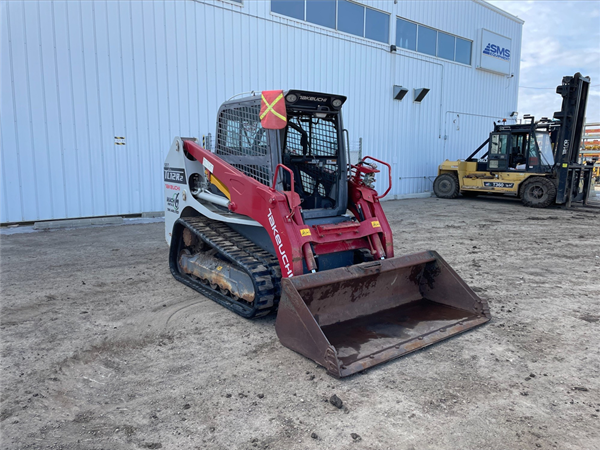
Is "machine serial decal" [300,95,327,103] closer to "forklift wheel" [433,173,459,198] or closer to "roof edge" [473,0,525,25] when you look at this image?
"forklift wheel" [433,173,459,198]

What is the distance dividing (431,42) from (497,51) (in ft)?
14.6

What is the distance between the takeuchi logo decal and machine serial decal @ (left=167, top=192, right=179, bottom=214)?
1697cm

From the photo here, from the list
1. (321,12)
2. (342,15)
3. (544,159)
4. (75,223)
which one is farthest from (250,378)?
(544,159)

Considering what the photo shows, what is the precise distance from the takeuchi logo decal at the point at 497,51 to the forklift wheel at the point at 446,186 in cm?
613

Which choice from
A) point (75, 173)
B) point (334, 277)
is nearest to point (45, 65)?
point (75, 173)

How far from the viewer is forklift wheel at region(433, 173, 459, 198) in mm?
16453

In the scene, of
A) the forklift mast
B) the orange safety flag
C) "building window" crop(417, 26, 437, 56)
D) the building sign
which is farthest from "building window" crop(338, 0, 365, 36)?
the orange safety flag

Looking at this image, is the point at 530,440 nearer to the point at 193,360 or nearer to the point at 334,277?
the point at 334,277

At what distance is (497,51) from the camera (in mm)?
19344

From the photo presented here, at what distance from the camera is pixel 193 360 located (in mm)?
3666

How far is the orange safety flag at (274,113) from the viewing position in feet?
14.2

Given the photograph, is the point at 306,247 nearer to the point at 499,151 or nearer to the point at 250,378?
the point at 250,378

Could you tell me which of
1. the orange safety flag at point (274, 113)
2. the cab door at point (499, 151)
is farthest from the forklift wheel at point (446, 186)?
the orange safety flag at point (274, 113)

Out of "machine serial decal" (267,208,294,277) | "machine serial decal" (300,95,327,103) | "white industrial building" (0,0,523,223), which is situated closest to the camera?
"machine serial decal" (267,208,294,277)
